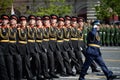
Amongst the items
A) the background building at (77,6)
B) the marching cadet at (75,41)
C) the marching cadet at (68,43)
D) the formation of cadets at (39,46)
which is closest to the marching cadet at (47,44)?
the formation of cadets at (39,46)

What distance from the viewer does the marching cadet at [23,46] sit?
12.2 metres

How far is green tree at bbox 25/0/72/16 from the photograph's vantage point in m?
37.8

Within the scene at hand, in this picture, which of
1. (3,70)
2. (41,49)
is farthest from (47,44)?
(3,70)

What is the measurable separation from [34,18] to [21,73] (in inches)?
60.7

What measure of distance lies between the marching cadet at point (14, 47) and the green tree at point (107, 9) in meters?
26.0

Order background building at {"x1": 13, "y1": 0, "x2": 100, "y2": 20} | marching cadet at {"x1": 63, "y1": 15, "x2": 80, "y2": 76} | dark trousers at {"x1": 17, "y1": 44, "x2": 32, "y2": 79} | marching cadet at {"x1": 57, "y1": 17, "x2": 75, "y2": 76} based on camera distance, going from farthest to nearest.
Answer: background building at {"x1": 13, "y1": 0, "x2": 100, "y2": 20} → marching cadet at {"x1": 63, "y1": 15, "x2": 80, "y2": 76} → marching cadet at {"x1": 57, "y1": 17, "x2": 75, "y2": 76} → dark trousers at {"x1": 17, "y1": 44, "x2": 32, "y2": 79}

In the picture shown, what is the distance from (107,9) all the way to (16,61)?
26571 mm

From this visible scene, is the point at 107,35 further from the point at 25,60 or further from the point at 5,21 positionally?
the point at 5,21

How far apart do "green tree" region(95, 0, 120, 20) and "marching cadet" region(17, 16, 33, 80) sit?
25569 millimetres

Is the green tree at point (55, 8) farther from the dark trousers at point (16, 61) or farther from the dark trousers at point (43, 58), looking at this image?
the dark trousers at point (16, 61)

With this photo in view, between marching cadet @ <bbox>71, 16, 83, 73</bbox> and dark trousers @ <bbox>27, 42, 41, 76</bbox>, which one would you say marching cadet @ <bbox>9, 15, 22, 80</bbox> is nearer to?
dark trousers @ <bbox>27, 42, 41, 76</bbox>

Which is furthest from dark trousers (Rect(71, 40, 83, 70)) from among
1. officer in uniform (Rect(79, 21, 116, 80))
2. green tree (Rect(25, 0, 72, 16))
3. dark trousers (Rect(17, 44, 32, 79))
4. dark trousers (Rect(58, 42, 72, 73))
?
green tree (Rect(25, 0, 72, 16))

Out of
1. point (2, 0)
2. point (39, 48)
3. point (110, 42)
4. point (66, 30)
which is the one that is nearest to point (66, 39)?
point (66, 30)

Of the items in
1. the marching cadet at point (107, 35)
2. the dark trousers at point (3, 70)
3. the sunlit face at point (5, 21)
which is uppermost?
the sunlit face at point (5, 21)
